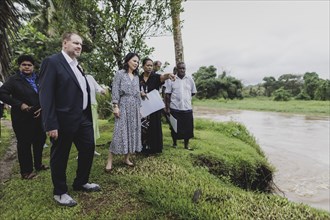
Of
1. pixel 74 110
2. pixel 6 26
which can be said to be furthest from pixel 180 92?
pixel 6 26

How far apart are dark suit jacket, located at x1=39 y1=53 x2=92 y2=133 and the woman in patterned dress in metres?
1.08

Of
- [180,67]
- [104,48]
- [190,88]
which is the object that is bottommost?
[190,88]

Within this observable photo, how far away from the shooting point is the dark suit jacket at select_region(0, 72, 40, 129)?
13.7 feet

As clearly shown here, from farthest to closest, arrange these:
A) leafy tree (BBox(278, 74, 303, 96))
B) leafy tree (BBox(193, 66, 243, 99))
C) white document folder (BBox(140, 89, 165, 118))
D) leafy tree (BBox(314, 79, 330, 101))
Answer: leafy tree (BBox(278, 74, 303, 96))
leafy tree (BBox(193, 66, 243, 99))
leafy tree (BBox(314, 79, 330, 101))
white document folder (BBox(140, 89, 165, 118))

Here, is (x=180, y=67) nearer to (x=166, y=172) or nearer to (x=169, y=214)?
(x=166, y=172)

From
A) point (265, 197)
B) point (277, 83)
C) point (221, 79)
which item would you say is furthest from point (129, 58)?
point (277, 83)

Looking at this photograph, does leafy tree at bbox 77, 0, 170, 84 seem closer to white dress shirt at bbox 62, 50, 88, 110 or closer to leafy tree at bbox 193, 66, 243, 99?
white dress shirt at bbox 62, 50, 88, 110

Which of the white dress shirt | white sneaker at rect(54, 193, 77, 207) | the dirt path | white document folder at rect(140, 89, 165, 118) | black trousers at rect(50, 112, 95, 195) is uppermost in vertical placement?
the white dress shirt

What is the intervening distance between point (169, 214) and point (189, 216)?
218 millimetres

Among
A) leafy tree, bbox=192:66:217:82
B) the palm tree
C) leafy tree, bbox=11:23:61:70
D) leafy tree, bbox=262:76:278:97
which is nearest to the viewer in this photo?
the palm tree

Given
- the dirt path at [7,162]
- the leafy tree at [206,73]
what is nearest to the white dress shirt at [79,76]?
the dirt path at [7,162]

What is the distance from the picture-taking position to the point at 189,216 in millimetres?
3141

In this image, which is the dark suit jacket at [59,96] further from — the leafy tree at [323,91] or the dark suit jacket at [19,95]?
the leafy tree at [323,91]

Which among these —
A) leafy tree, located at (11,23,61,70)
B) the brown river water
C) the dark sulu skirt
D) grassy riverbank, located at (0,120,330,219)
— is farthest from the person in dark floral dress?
leafy tree, located at (11,23,61,70)
